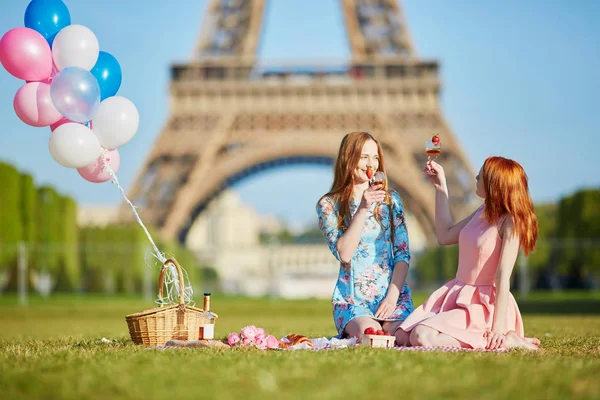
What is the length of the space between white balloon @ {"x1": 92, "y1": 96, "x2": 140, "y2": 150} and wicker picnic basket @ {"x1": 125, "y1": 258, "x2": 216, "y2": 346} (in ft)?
3.47

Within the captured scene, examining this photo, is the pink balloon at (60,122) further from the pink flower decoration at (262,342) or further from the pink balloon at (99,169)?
the pink flower decoration at (262,342)

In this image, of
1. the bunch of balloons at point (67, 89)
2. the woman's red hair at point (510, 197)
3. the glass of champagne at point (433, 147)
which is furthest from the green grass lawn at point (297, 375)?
the bunch of balloons at point (67, 89)

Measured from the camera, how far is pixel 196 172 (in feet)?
83.4

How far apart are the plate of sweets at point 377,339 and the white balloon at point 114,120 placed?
7.23 ft

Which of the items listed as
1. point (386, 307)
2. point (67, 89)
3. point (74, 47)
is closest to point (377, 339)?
point (386, 307)

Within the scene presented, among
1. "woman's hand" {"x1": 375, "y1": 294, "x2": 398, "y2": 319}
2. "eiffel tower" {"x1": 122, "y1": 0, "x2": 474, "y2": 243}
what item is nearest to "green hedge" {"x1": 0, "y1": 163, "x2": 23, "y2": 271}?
"eiffel tower" {"x1": 122, "y1": 0, "x2": 474, "y2": 243}

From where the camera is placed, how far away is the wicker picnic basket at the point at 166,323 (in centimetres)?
454

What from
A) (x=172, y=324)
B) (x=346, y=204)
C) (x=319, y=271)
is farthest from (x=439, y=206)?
(x=319, y=271)

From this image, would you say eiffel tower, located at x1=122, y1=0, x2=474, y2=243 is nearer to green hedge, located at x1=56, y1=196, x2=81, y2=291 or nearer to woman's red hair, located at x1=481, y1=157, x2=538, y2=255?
green hedge, located at x1=56, y1=196, x2=81, y2=291

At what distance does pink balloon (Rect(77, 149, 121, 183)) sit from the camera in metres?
5.45

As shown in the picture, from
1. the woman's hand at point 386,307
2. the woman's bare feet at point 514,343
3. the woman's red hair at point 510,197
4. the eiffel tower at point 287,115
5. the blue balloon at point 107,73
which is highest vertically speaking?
the eiffel tower at point 287,115

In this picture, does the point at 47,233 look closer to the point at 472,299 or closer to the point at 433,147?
the point at 433,147

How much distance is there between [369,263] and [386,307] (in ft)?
0.92

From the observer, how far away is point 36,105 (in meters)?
5.16
